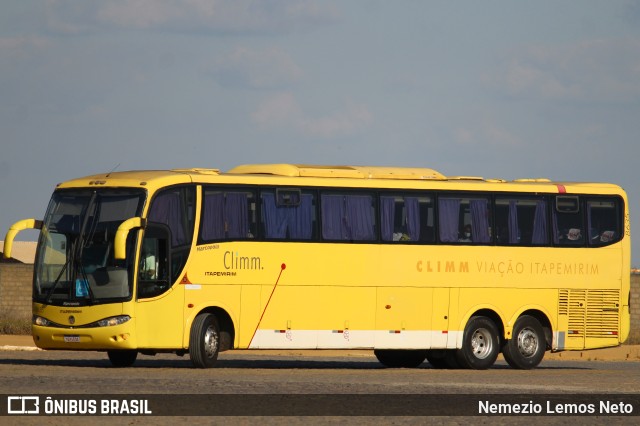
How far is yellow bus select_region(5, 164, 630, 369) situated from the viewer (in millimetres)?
28469

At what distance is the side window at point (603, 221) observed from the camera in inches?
1320

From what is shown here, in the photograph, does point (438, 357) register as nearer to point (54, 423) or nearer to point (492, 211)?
point (492, 211)

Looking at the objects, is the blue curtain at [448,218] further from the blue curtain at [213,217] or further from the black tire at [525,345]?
the blue curtain at [213,217]

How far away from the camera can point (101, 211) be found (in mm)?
28719

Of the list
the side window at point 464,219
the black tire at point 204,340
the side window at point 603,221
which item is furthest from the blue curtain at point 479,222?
the black tire at point 204,340

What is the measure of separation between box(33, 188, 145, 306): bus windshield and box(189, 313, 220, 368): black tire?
5.05 ft

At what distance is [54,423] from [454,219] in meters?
15.3

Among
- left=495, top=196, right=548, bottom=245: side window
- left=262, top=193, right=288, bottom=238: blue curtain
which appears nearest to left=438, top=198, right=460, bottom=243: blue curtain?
left=495, top=196, right=548, bottom=245: side window

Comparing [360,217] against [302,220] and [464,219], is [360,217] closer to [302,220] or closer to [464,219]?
[302,220]

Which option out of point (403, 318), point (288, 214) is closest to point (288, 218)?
point (288, 214)

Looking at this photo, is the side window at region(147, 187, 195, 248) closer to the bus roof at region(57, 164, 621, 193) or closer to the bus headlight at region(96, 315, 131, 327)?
the bus roof at region(57, 164, 621, 193)

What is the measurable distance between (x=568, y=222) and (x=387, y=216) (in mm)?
4363

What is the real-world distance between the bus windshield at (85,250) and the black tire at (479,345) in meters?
7.64

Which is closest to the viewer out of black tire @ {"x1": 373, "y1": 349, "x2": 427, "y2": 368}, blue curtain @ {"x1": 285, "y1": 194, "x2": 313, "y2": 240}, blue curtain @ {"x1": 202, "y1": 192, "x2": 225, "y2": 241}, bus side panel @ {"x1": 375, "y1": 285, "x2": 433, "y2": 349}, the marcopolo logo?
the marcopolo logo
